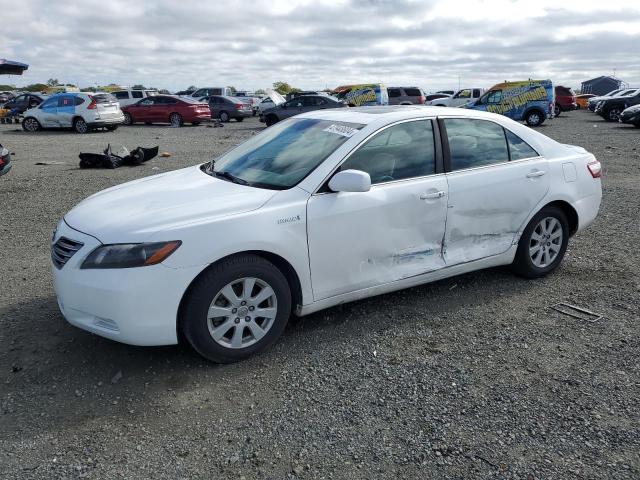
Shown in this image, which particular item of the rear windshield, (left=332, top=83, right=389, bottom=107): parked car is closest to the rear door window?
the rear windshield

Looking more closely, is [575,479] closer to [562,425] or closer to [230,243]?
[562,425]

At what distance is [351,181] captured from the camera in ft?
11.8

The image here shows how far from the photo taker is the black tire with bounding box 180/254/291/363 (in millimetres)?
3344

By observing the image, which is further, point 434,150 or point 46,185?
point 46,185

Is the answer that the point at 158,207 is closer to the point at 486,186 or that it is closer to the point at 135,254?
the point at 135,254

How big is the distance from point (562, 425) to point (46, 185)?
9.58 m

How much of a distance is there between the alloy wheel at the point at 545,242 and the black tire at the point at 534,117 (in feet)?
69.3

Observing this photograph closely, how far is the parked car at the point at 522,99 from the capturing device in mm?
23734

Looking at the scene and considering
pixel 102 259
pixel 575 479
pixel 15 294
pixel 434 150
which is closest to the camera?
pixel 575 479

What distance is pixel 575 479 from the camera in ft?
8.45

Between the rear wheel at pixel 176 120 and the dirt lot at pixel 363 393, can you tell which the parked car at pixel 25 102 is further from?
the dirt lot at pixel 363 393

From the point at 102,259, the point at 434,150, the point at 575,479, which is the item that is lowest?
the point at 575,479

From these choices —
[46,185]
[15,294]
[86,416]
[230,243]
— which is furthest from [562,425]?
[46,185]

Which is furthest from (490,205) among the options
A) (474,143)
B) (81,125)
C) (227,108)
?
(227,108)
